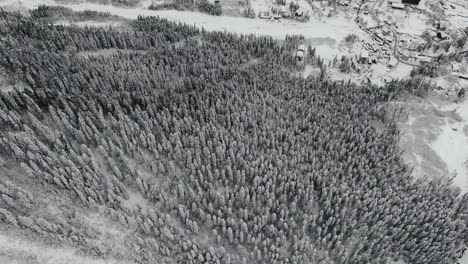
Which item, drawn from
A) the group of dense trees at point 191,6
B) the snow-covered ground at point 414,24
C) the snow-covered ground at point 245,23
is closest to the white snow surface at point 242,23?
the snow-covered ground at point 245,23

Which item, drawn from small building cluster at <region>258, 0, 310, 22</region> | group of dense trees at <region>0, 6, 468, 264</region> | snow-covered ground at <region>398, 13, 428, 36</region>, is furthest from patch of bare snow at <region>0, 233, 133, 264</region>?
snow-covered ground at <region>398, 13, 428, 36</region>

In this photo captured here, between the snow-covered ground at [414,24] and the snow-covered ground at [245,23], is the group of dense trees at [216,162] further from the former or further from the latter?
the snow-covered ground at [414,24]

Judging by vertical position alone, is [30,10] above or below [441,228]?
above

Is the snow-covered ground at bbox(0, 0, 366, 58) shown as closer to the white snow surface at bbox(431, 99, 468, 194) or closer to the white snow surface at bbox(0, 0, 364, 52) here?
the white snow surface at bbox(0, 0, 364, 52)

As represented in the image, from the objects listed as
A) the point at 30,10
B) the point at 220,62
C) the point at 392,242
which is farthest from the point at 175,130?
the point at 30,10

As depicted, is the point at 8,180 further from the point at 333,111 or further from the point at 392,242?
the point at 333,111
